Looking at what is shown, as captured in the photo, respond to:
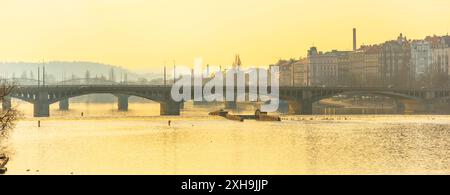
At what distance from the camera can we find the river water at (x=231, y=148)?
4709 centimetres

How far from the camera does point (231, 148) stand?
59969 millimetres

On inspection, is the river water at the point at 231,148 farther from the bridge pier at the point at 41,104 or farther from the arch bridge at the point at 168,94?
the arch bridge at the point at 168,94

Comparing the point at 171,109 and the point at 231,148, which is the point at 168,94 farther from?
the point at 231,148

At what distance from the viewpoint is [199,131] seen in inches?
3113

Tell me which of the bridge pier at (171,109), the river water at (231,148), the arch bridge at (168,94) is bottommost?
the river water at (231,148)

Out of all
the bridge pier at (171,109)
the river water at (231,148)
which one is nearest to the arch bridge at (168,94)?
the bridge pier at (171,109)

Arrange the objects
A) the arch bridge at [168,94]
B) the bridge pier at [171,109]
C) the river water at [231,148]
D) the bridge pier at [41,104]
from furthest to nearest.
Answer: the bridge pier at [171,109]
the arch bridge at [168,94]
the bridge pier at [41,104]
the river water at [231,148]

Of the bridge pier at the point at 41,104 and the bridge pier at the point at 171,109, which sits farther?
the bridge pier at the point at 171,109

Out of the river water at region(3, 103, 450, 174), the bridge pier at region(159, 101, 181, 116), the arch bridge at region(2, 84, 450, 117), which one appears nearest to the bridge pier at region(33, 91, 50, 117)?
the arch bridge at region(2, 84, 450, 117)

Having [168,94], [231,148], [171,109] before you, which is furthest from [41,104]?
[231,148]
